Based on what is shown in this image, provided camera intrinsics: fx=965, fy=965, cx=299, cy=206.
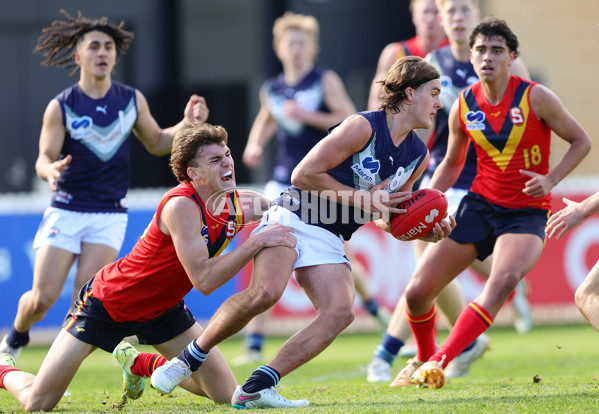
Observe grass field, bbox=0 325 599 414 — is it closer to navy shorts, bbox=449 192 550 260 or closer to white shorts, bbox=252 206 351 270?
white shorts, bbox=252 206 351 270

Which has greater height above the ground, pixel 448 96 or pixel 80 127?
pixel 448 96

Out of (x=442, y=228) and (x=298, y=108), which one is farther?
(x=298, y=108)

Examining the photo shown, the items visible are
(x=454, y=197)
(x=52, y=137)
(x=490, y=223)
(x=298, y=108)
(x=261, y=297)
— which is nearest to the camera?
(x=261, y=297)

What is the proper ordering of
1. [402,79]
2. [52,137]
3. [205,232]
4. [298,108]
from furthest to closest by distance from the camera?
[298,108] → [52,137] → [402,79] → [205,232]

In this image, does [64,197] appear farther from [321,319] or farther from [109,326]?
[321,319]

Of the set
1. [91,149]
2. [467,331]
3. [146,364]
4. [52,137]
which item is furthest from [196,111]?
[467,331]

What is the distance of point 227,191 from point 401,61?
46.5 inches

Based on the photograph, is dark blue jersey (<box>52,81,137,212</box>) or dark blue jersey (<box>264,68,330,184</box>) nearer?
dark blue jersey (<box>52,81,137,212</box>)

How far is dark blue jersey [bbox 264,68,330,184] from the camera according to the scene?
8367 millimetres

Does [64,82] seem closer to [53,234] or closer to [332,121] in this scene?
[332,121]

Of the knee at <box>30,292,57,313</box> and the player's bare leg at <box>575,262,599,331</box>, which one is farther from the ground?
the player's bare leg at <box>575,262,599,331</box>

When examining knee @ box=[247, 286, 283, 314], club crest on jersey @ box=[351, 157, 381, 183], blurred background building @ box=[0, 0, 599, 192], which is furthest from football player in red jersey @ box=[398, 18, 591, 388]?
blurred background building @ box=[0, 0, 599, 192]

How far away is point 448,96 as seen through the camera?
673 cm

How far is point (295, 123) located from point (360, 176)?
334 centimetres
